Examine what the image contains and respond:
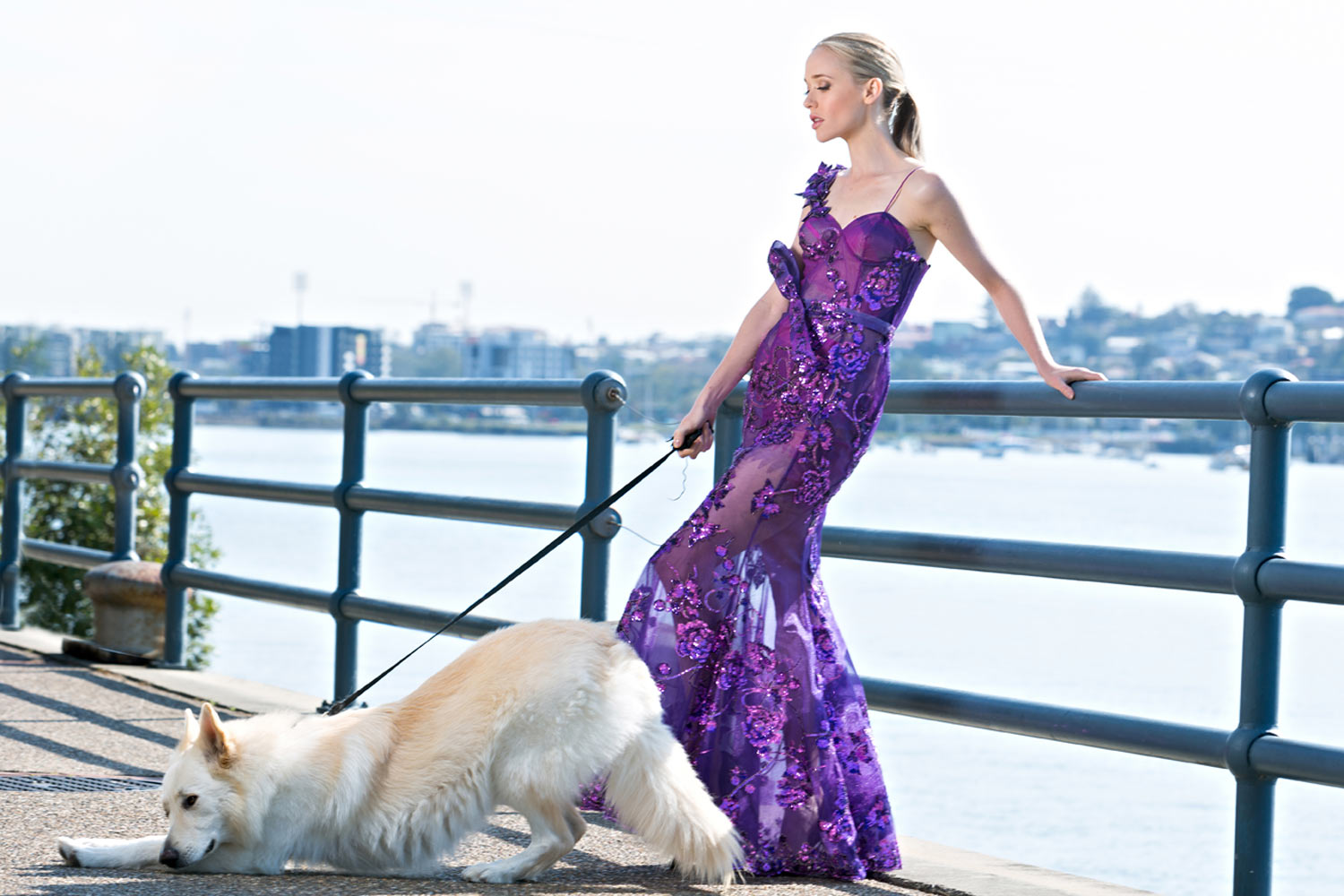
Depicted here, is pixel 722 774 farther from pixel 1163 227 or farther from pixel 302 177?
pixel 1163 227

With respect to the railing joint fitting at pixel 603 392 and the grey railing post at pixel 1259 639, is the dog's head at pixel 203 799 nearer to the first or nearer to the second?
the railing joint fitting at pixel 603 392

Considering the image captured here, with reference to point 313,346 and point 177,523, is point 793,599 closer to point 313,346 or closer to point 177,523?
point 177,523

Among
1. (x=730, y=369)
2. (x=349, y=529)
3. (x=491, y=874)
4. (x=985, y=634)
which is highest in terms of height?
(x=730, y=369)

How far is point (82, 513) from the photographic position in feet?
33.3

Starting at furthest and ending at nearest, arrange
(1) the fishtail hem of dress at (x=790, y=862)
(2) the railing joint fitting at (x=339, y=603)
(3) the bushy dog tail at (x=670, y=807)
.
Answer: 1. (2) the railing joint fitting at (x=339, y=603)
2. (1) the fishtail hem of dress at (x=790, y=862)
3. (3) the bushy dog tail at (x=670, y=807)

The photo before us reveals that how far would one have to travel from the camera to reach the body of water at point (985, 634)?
11.9 metres

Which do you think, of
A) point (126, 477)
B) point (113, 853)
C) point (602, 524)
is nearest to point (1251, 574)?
point (602, 524)

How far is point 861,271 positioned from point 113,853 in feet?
6.63

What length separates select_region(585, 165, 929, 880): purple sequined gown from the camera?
3094 millimetres

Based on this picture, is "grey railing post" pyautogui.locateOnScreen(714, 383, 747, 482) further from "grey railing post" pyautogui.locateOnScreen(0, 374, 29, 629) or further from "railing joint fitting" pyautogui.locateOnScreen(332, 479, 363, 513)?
"grey railing post" pyautogui.locateOnScreen(0, 374, 29, 629)

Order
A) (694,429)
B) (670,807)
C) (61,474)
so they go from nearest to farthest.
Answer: (670,807)
(694,429)
(61,474)

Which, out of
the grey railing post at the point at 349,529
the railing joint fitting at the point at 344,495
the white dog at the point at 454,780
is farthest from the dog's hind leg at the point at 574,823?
the railing joint fitting at the point at 344,495

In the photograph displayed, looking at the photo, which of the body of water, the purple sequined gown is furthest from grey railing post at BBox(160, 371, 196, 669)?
the purple sequined gown

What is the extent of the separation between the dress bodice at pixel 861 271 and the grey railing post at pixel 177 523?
3.82m
